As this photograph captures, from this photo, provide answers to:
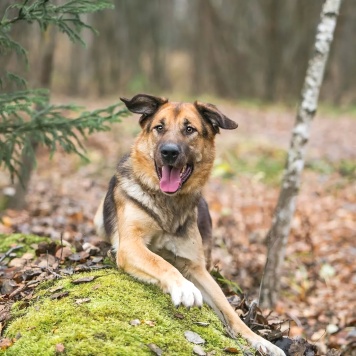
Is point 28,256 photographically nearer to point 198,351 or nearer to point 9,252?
point 9,252

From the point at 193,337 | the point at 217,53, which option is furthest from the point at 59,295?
the point at 217,53

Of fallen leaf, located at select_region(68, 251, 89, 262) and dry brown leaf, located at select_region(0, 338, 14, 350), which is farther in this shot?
fallen leaf, located at select_region(68, 251, 89, 262)

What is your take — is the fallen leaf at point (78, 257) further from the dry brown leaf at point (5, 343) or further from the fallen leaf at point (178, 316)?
the dry brown leaf at point (5, 343)

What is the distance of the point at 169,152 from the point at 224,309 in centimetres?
147

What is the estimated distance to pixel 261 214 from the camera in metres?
10.1

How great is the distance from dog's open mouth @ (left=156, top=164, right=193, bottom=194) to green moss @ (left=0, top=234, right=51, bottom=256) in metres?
1.59

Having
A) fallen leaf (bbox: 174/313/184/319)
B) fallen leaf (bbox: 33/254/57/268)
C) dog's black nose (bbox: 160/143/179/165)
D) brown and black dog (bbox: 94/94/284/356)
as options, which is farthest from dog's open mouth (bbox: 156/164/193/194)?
fallen leaf (bbox: 33/254/57/268)

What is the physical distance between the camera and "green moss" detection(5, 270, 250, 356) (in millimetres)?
3301

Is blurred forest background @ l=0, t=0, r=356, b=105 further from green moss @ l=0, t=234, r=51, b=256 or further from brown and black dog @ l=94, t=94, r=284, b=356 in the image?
brown and black dog @ l=94, t=94, r=284, b=356

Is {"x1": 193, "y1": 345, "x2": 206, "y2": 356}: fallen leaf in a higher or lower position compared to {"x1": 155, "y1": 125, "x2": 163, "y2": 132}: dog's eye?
lower

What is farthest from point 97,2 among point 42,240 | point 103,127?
point 42,240

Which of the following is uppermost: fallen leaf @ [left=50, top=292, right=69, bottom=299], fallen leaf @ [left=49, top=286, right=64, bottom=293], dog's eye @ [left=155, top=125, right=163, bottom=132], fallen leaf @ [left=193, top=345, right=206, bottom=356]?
dog's eye @ [left=155, top=125, right=163, bottom=132]

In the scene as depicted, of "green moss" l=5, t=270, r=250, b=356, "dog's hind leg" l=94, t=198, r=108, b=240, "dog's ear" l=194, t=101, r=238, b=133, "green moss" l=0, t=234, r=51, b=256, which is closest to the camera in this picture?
"green moss" l=5, t=270, r=250, b=356

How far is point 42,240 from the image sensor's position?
18.0 feet
